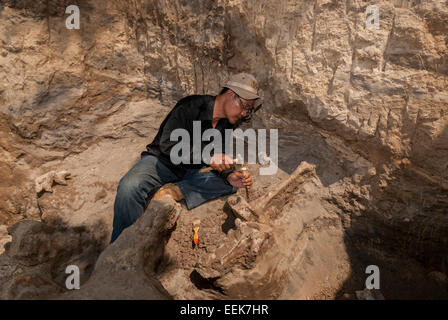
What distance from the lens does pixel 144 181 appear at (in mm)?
2848

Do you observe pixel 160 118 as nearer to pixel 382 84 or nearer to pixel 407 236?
pixel 382 84

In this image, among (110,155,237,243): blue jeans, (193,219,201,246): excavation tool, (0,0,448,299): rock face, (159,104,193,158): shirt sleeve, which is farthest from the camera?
(159,104,193,158): shirt sleeve

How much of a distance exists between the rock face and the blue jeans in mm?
199

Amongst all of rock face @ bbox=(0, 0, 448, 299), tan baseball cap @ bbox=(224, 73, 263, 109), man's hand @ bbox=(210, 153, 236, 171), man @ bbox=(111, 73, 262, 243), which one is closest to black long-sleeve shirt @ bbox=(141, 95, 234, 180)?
man @ bbox=(111, 73, 262, 243)

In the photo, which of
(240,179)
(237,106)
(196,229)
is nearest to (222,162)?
(240,179)

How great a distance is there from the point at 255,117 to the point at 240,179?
0.86 meters

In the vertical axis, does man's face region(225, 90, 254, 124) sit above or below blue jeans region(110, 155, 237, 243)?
above

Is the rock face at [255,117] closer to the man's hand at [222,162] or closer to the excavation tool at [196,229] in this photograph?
the excavation tool at [196,229]

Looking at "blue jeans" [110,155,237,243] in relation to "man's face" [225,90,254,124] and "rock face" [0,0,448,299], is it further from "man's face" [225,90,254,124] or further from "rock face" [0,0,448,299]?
"man's face" [225,90,254,124]

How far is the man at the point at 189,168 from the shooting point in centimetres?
275

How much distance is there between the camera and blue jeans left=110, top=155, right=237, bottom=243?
2.72 metres

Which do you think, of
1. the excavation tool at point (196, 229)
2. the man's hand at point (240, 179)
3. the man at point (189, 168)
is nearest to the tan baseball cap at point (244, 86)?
the man at point (189, 168)

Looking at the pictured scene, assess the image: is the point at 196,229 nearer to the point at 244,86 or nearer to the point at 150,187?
the point at 150,187

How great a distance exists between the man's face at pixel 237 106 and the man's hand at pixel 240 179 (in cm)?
61
